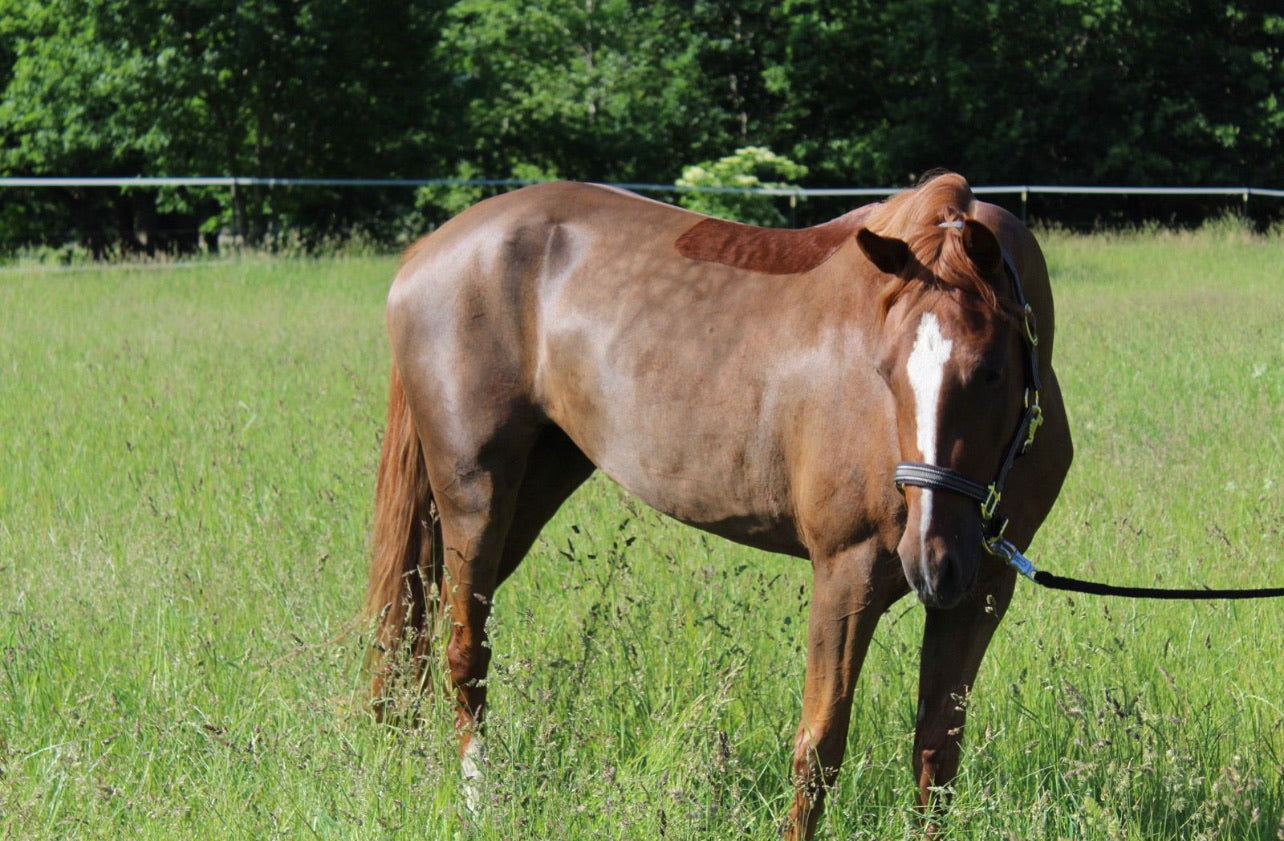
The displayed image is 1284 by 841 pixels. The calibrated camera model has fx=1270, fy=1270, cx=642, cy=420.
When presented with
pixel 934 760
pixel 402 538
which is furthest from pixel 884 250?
pixel 402 538

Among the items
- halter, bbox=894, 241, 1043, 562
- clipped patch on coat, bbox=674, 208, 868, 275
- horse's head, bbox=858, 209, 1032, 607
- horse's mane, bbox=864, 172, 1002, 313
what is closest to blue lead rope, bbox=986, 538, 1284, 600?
Answer: halter, bbox=894, 241, 1043, 562

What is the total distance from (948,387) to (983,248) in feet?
0.89

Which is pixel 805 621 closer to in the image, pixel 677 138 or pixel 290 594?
pixel 290 594

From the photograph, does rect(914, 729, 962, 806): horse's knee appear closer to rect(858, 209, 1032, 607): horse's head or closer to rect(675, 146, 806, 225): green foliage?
rect(858, 209, 1032, 607): horse's head

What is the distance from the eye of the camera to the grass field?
8.84 feet

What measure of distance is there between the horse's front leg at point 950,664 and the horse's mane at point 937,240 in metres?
0.63

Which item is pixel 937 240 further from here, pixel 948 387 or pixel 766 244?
pixel 766 244

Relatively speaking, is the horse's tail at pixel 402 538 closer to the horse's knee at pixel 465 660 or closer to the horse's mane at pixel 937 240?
the horse's knee at pixel 465 660

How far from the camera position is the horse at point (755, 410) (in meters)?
2.31

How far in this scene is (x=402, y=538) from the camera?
356 cm

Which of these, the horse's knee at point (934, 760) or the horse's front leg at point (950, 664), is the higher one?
the horse's front leg at point (950, 664)

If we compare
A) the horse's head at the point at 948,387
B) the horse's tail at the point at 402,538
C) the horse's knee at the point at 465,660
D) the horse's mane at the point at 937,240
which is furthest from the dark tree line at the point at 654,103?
the horse's head at the point at 948,387

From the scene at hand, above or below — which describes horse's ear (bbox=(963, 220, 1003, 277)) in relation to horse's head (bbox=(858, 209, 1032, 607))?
above

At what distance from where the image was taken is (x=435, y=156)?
2228 centimetres
